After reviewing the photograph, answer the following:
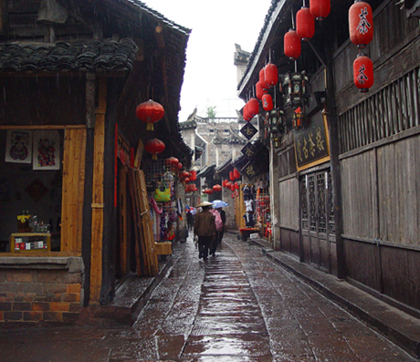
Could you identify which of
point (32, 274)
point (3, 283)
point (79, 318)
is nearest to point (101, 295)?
point (79, 318)

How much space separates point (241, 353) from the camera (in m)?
4.84

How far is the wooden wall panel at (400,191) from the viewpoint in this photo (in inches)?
220

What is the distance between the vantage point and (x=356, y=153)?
771cm

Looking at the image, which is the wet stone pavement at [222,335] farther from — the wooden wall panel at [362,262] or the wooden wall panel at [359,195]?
the wooden wall panel at [359,195]

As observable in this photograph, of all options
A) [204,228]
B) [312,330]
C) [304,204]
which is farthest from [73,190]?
[304,204]

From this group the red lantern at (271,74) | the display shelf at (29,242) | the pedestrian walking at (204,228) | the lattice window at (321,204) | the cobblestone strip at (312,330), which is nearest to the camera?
the cobblestone strip at (312,330)

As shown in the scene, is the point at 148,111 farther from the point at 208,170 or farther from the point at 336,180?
the point at 208,170

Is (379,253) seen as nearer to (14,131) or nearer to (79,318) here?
(79,318)

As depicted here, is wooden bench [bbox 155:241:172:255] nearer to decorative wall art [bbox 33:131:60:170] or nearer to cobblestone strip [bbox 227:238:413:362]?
cobblestone strip [bbox 227:238:413:362]

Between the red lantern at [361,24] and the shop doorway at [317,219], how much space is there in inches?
168

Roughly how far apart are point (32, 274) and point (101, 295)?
1.05m

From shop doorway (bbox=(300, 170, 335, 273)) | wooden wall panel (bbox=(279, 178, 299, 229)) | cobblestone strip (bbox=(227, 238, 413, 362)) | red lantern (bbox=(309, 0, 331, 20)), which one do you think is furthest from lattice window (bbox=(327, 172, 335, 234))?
red lantern (bbox=(309, 0, 331, 20))

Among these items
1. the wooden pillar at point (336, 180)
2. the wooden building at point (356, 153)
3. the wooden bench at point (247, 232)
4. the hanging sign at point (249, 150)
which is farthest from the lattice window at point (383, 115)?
the wooden bench at point (247, 232)

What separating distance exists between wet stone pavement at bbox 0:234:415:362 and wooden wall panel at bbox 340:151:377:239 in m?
1.46
